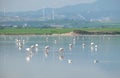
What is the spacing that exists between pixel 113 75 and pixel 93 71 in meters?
0.94

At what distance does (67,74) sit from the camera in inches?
554

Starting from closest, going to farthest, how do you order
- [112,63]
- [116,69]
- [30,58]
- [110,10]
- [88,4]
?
[116,69] < [112,63] < [30,58] < [110,10] < [88,4]

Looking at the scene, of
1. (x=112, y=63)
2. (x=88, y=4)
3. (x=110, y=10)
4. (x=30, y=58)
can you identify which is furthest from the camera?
(x=88, y=4)

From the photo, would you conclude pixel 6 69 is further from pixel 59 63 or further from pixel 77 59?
pixel 77 59

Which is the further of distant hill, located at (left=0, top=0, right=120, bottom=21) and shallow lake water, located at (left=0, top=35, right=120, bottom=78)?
distant hill, located at (left=0, top=0, right=120, bottom=21)

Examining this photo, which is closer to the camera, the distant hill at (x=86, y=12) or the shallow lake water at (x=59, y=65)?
the shallow lake water at (x=59, y=65)

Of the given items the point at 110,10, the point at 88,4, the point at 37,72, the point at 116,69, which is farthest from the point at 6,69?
the point at 88,4

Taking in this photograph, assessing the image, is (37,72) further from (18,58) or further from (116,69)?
(18,58)

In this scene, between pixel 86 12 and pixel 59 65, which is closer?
pixel 59 65

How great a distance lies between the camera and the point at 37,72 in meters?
14.6

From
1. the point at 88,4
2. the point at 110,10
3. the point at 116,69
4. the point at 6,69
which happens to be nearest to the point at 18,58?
the point at 6,69

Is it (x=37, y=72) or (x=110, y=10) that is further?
(x=110, y=10)

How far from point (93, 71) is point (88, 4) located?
178 meters

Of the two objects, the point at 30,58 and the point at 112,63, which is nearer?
the point at 112,63
